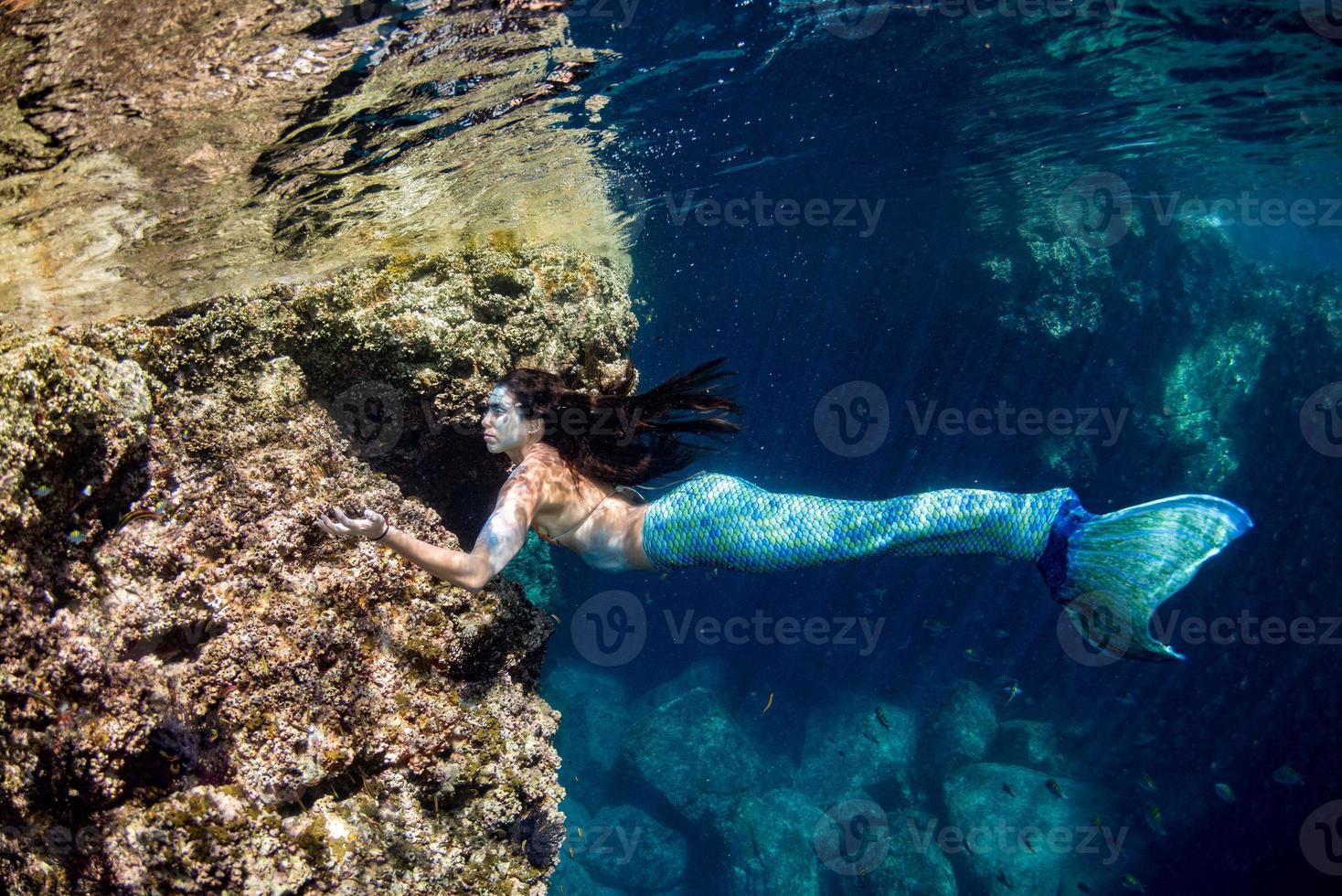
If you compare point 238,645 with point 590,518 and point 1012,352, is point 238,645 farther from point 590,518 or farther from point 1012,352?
point 1012,352

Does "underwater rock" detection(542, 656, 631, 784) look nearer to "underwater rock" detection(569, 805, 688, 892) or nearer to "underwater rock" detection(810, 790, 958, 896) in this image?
"underwater rock" detection(569, 805, 688, 892)

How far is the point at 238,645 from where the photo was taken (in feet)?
10.3

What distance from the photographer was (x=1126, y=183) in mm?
20047

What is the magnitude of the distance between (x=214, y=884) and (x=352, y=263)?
28.7 feet

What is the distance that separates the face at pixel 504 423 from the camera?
4.72 m

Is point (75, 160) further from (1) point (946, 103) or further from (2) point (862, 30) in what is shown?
(1) point (946, 103)

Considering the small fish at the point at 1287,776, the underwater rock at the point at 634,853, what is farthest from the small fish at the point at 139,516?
the small fish at the point at 1287,776

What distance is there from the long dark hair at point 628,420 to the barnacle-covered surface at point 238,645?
3.59 feet

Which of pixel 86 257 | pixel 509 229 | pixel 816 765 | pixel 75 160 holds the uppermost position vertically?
pixel 75 160

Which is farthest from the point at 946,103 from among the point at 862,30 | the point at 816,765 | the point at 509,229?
the point at 816,765

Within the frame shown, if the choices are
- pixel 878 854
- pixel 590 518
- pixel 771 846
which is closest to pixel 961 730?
pixel 878 854

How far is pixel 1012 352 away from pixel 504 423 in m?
21.3

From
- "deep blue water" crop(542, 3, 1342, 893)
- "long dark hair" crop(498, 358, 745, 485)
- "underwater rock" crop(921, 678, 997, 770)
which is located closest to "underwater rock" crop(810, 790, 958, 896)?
"deep blue water" crop(542, 3, 1342, 893)

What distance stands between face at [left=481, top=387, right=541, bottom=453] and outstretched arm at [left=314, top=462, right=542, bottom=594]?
273 millimetres
